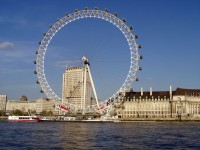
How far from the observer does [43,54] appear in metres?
64.4

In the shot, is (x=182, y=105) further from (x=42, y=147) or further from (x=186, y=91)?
(x=42, y=147)

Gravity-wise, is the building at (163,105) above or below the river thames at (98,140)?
above

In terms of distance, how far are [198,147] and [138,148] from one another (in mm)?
4660

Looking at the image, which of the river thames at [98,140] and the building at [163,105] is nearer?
the river thames at [98,140]

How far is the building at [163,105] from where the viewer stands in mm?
115938

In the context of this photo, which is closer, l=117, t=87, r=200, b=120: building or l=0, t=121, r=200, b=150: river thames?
l=0, t=121, r=200, b=150: river thames

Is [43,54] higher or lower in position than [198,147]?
higher

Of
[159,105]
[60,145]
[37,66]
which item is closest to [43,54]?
[37,66]

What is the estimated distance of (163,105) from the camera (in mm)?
118375

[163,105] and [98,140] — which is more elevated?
[163,105]

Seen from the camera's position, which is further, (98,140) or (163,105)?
(163,105)

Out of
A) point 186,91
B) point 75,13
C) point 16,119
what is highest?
point 75,13

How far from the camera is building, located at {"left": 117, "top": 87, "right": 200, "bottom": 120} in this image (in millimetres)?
115938

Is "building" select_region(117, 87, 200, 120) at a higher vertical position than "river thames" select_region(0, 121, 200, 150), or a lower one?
higher
